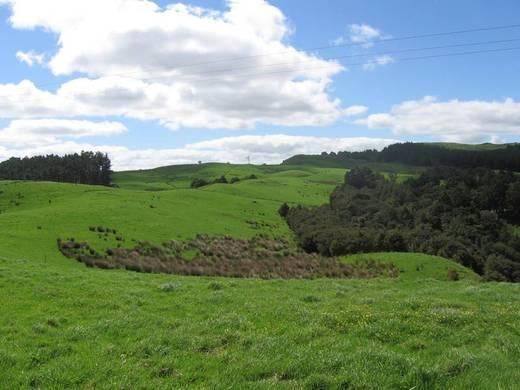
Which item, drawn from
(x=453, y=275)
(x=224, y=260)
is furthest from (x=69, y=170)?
(x=453, y=275)

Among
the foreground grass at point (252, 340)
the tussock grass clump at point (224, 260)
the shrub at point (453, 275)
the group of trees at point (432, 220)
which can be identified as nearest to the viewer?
the foreground grass at point (252, 340)

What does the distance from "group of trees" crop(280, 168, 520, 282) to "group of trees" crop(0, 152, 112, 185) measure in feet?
290

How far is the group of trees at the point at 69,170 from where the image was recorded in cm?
16699

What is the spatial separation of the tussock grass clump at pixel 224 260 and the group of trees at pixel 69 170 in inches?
4488

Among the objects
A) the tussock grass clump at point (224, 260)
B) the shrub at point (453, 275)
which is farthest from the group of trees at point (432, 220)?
the shrub at point (453, 275)

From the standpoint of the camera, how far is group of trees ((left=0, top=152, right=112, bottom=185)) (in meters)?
167

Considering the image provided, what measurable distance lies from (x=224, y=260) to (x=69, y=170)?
130m

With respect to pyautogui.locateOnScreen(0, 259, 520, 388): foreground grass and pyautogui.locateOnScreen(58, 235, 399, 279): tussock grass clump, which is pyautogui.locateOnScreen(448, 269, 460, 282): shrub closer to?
pyautogui.locateOnScreen(58, 235, 399, 279): tussock grass clump

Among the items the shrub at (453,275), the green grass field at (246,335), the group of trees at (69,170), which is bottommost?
the shrub at (453,275)

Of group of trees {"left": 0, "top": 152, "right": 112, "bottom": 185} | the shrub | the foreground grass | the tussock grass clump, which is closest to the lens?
the foreground grass

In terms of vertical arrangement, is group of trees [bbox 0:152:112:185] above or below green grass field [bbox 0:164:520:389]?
above

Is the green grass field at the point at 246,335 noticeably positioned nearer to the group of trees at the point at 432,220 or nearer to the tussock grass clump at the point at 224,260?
the tussock grass clump at the point at 224,260

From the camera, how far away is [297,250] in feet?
247

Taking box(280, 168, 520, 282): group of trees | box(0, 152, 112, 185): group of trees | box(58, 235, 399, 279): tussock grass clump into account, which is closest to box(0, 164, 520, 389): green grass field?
box(58, 235, 399, 279): tussock grass clump
